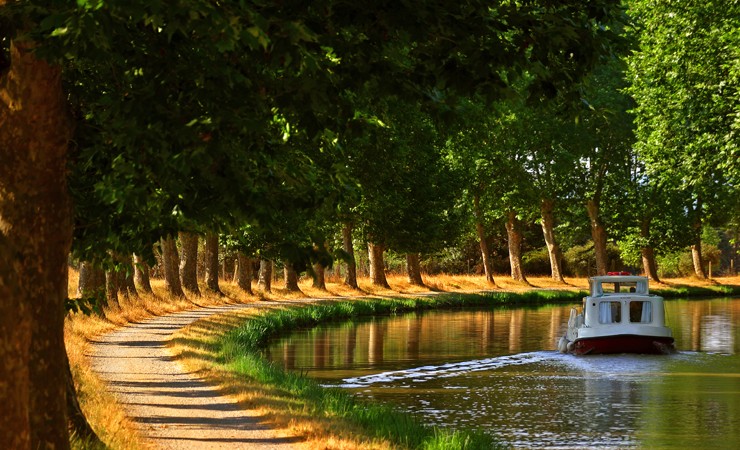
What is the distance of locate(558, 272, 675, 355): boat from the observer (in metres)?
33.1

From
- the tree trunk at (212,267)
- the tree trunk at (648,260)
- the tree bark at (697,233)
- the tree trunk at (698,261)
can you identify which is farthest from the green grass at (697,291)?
the tree trunk at (212,267)

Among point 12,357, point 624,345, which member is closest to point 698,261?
point 624,345

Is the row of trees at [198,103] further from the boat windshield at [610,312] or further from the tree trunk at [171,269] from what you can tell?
the tree trunk at [171,269]

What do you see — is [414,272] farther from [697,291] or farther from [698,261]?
[698,261]

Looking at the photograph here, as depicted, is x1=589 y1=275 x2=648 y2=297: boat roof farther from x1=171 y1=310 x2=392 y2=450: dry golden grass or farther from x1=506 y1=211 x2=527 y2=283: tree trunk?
x1=506 y1=211 x2=527 y2=283: tree trunk

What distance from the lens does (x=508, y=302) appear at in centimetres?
5838

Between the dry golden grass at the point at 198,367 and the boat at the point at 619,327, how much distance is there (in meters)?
10.1

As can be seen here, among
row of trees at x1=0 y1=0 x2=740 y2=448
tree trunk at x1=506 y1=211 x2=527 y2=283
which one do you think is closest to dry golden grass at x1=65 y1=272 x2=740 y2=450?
row of trees at x1=0 y1=0 x2=740 y2=448

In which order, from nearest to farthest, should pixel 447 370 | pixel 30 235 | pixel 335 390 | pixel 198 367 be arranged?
pixel 30 235 < pixel 198 367 < pixel 335 390 < pixel 447 370

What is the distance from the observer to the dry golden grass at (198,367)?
13336mm

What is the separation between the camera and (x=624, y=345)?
110 ft

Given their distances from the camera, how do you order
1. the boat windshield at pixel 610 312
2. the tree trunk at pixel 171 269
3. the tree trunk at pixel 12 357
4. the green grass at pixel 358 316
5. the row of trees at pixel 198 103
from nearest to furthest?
the row of trees at pixel 198 103, the tree trunk at pixel 12 357, the green grass at pixel 358 316, the boat windshield at pixel 610 312, the tree trunk at pixel 171 269

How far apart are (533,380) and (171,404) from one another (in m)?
12.0

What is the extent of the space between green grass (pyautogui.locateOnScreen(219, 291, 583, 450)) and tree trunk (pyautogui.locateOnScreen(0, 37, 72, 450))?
5936mm
